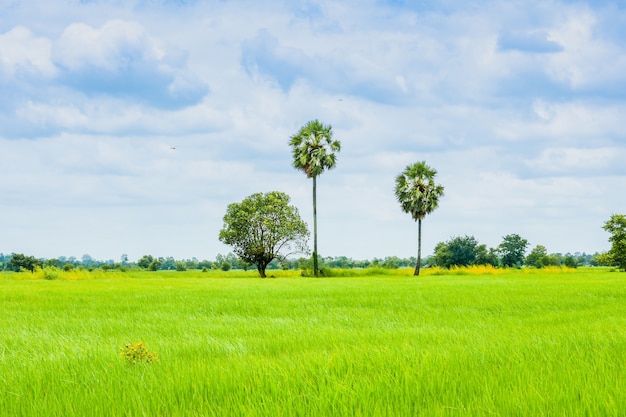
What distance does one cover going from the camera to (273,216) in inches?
2579

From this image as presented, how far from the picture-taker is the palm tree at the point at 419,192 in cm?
6369

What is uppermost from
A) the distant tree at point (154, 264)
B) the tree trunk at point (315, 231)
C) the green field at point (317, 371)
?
the tree trunk at point (315, 231)

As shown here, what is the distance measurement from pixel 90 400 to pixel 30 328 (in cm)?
726

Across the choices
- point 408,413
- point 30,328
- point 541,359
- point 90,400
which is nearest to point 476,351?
point 541,359

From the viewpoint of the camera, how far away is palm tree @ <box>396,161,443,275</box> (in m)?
63.7

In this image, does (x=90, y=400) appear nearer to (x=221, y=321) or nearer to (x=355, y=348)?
(x=355, y=348)

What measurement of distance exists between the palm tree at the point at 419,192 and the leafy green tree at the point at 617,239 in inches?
1125

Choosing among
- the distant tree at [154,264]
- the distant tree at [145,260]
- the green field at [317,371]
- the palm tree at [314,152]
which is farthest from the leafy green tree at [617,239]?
the distant tree at [145,260]

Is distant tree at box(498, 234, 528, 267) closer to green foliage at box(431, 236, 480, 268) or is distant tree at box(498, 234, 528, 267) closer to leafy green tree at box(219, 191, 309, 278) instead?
green foliage at box(431, 236, 480, 268)

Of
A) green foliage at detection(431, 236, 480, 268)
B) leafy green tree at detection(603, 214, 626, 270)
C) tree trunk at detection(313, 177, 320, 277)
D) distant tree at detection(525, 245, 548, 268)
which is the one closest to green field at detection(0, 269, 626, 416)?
tree trunk at detection(313, 177, 320, 277)

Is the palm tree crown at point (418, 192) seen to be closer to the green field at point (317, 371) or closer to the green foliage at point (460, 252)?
the green foliage at point (460, 252)

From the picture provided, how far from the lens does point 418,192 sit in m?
63.5

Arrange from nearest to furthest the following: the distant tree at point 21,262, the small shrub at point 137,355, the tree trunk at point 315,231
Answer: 1. the small shrub at point 137,355
2. the tree trunk at point 315,231
3. the distant tree at point 21,262

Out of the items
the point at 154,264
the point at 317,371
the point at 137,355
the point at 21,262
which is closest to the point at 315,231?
the point at 137,355
